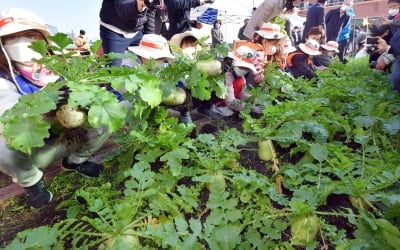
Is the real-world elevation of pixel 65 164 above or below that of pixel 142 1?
below

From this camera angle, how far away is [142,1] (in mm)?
2324

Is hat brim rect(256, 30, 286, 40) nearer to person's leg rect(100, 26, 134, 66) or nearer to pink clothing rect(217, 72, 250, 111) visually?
pink clothing rect(217, 72, 250, 111)

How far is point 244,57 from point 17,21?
5.99ft

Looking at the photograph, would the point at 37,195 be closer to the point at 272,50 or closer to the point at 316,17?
the point at 272,50

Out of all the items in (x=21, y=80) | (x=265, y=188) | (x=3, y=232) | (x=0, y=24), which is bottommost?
(x=3, y=232)

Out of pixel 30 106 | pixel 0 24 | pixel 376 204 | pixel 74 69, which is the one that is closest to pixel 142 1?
pixel 0 24

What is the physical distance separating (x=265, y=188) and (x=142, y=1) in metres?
1.76

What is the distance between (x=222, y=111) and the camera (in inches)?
Result: 103

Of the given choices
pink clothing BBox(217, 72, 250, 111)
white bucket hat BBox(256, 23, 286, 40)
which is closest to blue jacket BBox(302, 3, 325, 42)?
white bucket hat BBox(256, 23, 286, 40)

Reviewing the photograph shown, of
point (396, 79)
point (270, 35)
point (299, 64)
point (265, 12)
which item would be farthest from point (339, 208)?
point (299, 64)

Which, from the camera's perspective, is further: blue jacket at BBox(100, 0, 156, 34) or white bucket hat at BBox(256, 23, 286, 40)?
white bucket hat at BBox(256, 23, 286, 40)

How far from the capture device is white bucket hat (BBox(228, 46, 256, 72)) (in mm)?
2691

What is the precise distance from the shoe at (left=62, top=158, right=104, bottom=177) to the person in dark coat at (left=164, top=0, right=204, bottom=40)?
214 cm

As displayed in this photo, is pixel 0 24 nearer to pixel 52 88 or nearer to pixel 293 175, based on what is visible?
pixel 52 88
